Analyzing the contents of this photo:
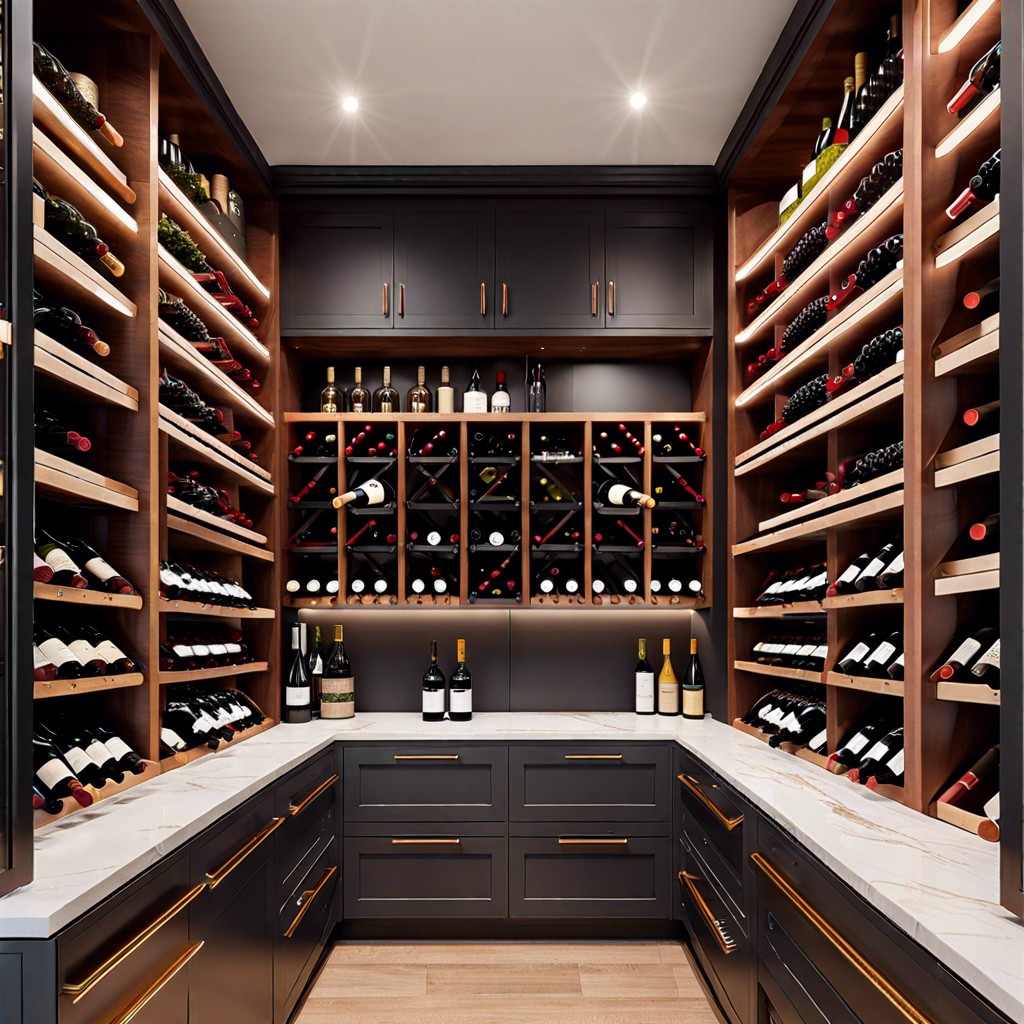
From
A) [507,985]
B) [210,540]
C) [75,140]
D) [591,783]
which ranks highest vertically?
[75,140]

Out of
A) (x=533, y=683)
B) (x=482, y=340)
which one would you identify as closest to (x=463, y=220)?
(x=482, y=340)

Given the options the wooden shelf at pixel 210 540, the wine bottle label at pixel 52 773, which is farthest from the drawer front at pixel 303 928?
the wooden shelf at pixel 210 540

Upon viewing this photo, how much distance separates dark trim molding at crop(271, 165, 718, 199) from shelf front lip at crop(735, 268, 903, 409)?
1.03 meters

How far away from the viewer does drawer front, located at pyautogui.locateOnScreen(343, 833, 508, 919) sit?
3.63 m

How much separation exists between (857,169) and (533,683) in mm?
2561

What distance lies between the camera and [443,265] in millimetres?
4059

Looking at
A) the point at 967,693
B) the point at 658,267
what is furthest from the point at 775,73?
the point at 967,693

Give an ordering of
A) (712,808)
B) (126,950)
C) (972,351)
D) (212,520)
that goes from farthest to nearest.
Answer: (212,520), (712,808), (972,351), (126,950)

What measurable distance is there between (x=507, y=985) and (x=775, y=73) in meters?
3.15

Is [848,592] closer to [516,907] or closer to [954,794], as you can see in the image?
[954,794]

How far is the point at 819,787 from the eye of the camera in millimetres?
2490

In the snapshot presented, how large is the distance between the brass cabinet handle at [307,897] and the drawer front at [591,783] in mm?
714

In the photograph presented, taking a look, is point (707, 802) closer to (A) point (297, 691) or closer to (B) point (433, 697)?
(B) point (433, 697)

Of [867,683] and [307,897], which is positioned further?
[307,897]
